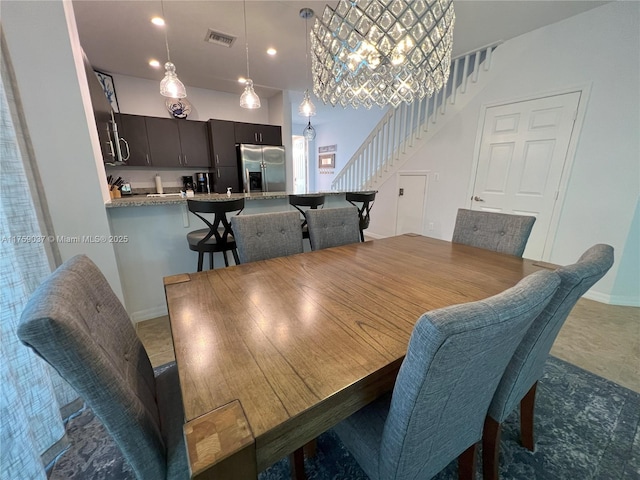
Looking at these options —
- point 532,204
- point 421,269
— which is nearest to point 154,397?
point 421,269

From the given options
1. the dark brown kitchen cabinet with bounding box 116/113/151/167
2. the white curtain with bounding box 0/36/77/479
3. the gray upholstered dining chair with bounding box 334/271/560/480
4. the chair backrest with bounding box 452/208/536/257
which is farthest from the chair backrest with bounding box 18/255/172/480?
the dark brown kitchen cabinet with bounding box 116/113/151/167

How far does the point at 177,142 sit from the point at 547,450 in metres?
5.27

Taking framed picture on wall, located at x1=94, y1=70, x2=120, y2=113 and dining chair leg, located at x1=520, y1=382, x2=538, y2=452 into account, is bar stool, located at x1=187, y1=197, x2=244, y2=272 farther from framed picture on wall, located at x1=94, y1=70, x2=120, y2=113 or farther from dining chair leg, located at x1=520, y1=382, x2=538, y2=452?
framed picture on wall, located at x1=94, y1=70, x2=120, y2=113

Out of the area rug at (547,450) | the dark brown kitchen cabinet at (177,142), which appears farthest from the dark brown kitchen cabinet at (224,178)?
the area rug at (547,450)

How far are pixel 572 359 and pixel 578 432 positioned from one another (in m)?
0.71

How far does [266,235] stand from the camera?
1.64 m

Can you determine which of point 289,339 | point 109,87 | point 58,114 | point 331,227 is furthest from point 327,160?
point 289,339

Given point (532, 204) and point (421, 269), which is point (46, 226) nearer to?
point (421, 269)

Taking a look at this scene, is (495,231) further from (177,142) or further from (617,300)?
(177,142)

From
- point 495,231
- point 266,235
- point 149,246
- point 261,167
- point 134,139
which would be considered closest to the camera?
point 266,235

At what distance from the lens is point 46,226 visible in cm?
151

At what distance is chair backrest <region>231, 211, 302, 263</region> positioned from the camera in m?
1.56

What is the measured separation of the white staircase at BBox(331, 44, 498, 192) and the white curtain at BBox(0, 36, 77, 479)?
11.2 feet

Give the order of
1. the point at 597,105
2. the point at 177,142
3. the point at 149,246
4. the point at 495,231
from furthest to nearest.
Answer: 1. the point at 177,142
2. the point at 597,105
3. the point at 149,246
4. the point at 495,231
